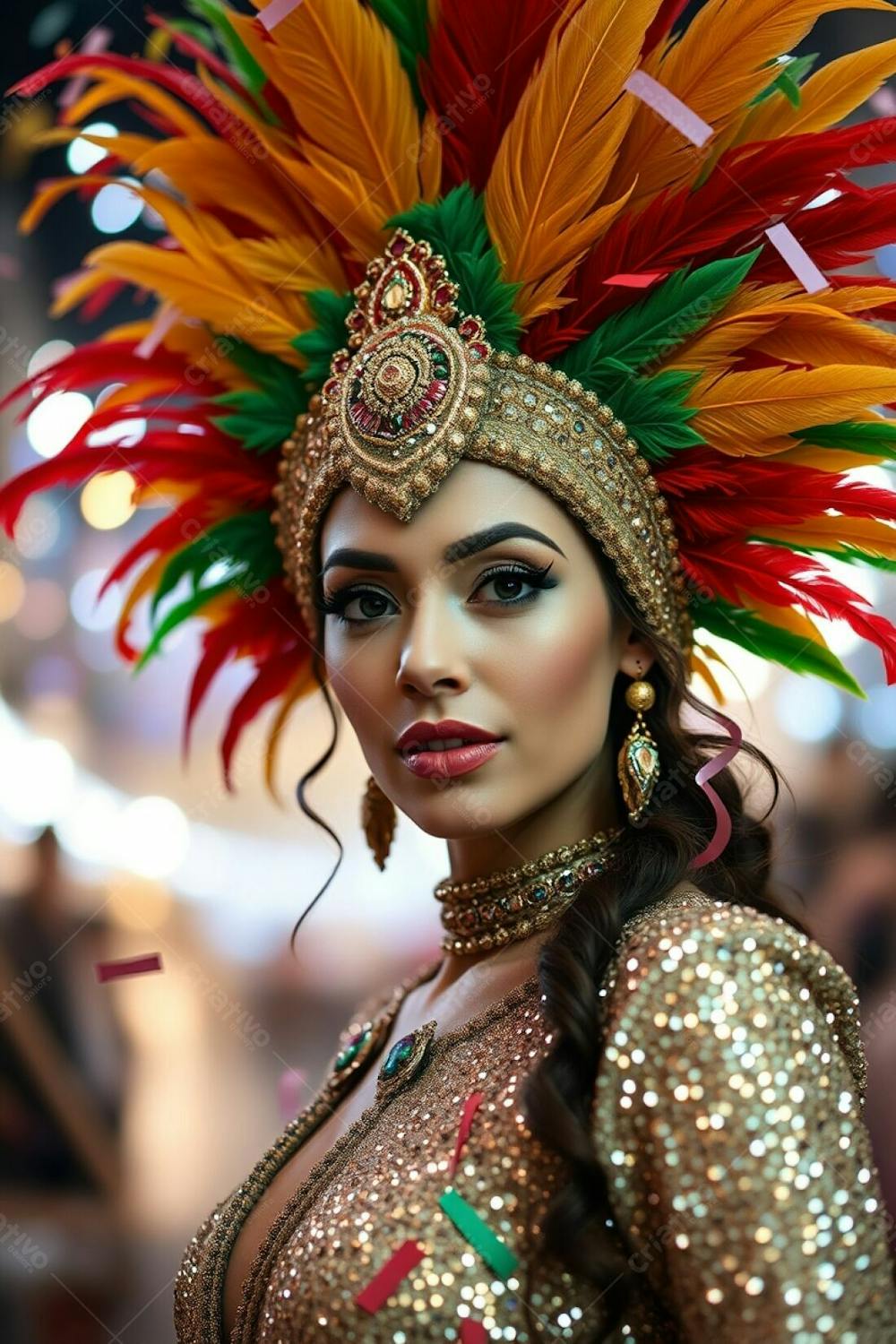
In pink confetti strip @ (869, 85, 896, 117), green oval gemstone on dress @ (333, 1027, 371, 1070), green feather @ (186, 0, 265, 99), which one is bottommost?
green oval gemstone on dress @ (333, 1027, 371, 1070)

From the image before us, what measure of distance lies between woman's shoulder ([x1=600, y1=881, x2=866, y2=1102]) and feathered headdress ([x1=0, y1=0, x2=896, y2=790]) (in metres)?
0.49

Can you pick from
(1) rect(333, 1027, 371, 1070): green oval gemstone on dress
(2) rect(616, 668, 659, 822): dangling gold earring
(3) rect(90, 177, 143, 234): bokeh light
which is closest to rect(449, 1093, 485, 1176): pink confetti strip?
(2) rect(616, 668, 659, 822): dangling gold earring

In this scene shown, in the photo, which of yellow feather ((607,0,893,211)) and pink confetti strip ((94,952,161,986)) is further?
pink confetti strip ((94,952,161,986))

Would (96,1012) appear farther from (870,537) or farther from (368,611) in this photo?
(870,537)

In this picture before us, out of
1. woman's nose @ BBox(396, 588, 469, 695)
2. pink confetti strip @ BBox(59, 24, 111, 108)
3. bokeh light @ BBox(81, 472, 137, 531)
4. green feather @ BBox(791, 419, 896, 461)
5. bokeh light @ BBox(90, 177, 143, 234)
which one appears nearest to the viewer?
woman's nose @ BBox(396, 588, 469, 695)

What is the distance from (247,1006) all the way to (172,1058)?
0.95 feet

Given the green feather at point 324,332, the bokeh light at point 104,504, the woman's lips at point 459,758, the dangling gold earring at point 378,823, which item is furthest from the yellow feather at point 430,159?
the bokeh light at point 104,504

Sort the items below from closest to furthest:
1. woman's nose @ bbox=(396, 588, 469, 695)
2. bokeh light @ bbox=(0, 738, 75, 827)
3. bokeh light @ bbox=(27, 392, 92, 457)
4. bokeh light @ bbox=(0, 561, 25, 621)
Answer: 1. woman's nose @ bbox=(396, 588, 469, 695)
2. bokeh light @ bbox=(27, 392, 92, 457)
3. bokeh light @ bbox=(0, 738, 75, 827)
4. bokeh light @ bbox=(0, 561, 25, 621)

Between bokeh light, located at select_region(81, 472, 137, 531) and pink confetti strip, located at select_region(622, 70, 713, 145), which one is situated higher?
bokeh light, located at select_region(81, 472, 137, 531)

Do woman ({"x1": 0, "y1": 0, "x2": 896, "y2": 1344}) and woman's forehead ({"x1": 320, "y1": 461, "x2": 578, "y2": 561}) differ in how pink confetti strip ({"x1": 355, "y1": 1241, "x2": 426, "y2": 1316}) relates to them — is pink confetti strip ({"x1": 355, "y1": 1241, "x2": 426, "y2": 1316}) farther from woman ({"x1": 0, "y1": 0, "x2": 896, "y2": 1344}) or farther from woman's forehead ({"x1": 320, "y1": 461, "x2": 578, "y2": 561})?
woman's forehead ({"x1": 320, "y1": 461, "x2": 578, "y2": 561})

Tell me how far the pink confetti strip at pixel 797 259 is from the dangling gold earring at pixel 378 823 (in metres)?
0.93

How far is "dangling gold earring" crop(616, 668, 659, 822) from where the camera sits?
156 centimetres

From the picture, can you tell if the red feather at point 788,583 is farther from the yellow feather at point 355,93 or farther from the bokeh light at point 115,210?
the bokeh light at point 115,210

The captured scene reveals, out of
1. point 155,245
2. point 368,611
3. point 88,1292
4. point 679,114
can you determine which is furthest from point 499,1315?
point 88,1292
